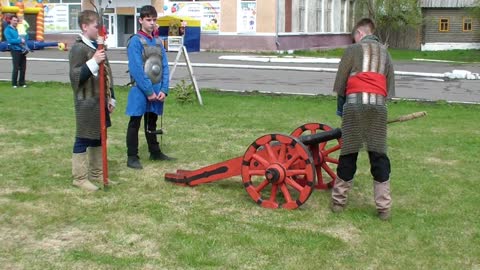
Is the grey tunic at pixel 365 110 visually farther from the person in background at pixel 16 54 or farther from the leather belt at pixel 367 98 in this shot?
the person in background at pixel 16 54

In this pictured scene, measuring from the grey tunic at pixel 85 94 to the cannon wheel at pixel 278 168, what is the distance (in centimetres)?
156

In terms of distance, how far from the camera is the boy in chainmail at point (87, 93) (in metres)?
6.09

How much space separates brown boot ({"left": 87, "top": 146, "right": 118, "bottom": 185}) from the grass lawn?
22 cm

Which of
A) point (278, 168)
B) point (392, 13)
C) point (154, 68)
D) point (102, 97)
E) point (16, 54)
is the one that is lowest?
point (278, 168)

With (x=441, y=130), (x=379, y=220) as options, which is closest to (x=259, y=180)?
(x=379, y=220)

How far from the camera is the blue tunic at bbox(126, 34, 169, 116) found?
23.1 ft

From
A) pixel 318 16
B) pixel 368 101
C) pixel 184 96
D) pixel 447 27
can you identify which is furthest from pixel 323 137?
pixel 447 27

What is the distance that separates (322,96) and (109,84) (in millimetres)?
8014

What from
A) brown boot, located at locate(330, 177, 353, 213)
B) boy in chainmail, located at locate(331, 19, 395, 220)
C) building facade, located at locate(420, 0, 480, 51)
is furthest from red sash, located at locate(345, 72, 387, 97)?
building facade, located at locate(420, 0, 480, 51)

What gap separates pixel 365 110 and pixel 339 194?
2.65ft

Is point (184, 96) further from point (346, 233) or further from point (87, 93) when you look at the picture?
point (346, 233)

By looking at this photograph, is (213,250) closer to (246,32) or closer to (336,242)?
(336,242)

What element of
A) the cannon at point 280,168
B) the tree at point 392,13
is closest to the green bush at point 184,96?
the cannon at point 280,168

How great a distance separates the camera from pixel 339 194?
18.7 ft
